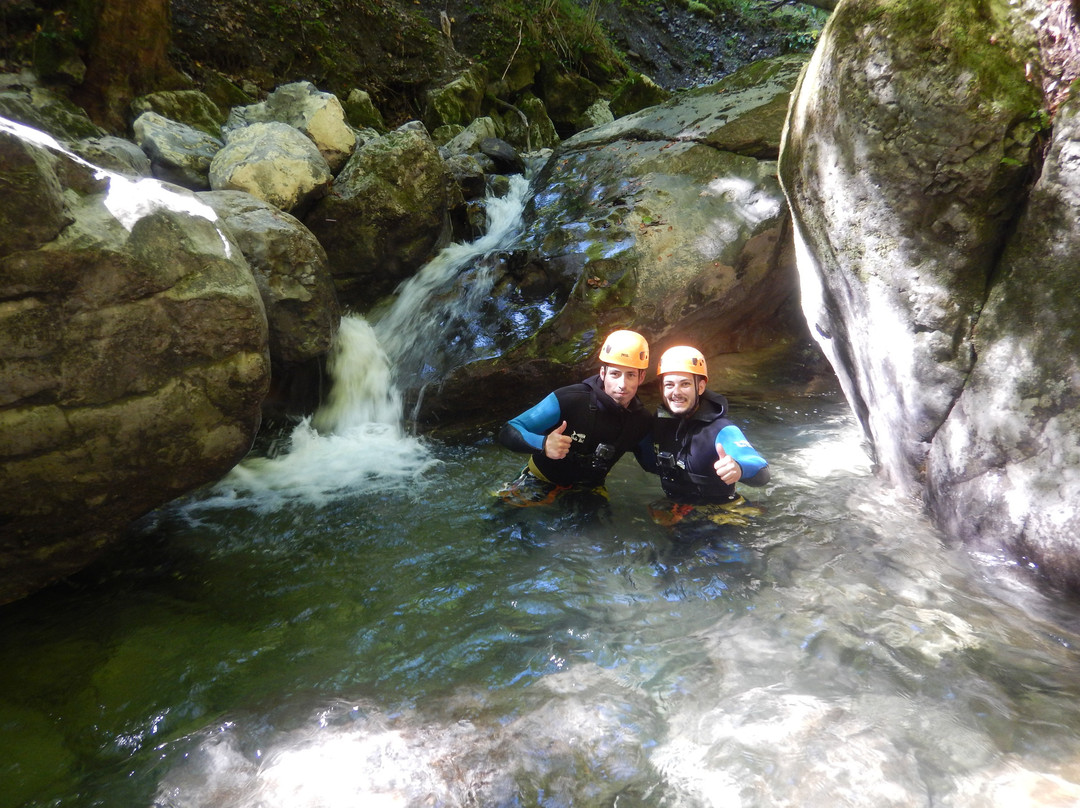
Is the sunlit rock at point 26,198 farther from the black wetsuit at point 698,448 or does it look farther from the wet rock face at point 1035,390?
the wet rock face at point 1035,390

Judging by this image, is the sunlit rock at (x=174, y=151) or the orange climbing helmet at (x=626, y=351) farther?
the sunlit rock at (x=174, y=151)

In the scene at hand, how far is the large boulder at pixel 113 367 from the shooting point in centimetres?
323

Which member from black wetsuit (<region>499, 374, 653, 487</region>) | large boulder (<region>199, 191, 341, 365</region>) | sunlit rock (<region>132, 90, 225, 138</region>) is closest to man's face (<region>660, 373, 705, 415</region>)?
black wetsuit (<region>499, 374, 653, 487</region>)

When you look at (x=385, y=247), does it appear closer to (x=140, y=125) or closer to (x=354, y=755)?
(x=140, y=125)

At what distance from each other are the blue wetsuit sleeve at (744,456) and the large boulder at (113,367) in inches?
129

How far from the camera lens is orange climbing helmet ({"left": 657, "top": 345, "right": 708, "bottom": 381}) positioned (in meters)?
4.11

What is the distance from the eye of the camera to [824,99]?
3.95 m

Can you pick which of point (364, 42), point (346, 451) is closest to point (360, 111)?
point (364, 42)

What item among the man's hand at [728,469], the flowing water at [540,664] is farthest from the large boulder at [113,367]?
the man's hand at [728,469]

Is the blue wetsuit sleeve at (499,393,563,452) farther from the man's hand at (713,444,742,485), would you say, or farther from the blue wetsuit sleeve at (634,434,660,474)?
the man's hand at (713,444,742,485)

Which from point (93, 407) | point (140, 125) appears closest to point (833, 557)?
point (93, 407)

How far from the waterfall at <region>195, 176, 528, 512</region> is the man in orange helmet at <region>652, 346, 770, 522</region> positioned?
2.35 meters

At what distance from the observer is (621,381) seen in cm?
423

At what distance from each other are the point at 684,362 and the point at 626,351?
41 centimetres
